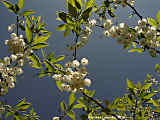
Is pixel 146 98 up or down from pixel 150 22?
down

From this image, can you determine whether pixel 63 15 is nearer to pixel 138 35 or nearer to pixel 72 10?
pixel 72 10

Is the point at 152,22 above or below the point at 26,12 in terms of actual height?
below

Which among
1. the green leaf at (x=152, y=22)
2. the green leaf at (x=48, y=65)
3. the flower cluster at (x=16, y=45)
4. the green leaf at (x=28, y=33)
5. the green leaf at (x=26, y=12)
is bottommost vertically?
the green leaf at (x=48, y=65)

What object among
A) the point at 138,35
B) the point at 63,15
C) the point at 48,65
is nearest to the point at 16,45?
the point at 48,65

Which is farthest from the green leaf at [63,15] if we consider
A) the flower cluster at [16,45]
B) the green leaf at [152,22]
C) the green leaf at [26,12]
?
the green leaf at [152,22]

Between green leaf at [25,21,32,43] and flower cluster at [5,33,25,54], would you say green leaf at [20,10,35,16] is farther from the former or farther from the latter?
flower cluster at [5,33,25,54]

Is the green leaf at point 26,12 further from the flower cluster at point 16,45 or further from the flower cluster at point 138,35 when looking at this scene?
the flower cluster at point 138,35

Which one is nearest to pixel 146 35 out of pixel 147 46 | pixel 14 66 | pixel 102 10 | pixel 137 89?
pixel 147 46

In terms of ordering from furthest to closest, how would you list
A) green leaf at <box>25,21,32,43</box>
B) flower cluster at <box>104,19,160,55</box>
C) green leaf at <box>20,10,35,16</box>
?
Answer: green leaf at <box>20,10,35,16</box>, green leaf at <box>25,21,32,43</box>, flower cluster at <box>104,19,160,55</box>

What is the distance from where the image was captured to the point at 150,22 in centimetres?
180

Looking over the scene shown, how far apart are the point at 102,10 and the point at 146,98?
1302 millimetres

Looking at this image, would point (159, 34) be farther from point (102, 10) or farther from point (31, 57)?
point (31, 57)

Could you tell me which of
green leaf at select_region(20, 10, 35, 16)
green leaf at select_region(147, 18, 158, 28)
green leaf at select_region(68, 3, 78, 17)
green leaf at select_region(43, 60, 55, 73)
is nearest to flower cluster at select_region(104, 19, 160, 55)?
green leaf at select_region(147, 18, 158, 28)

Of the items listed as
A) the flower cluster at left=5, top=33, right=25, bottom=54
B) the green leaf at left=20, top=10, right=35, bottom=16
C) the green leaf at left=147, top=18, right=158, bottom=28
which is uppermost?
the green leaf at left=20, top=10, right=35, bottom=16
